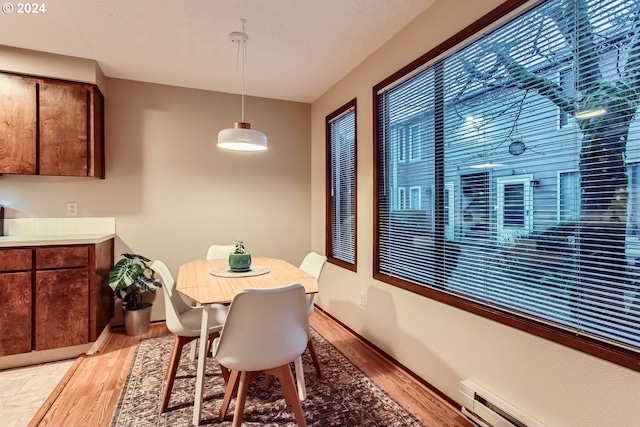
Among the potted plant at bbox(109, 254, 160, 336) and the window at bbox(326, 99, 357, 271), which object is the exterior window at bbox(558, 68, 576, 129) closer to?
the window at bbox(326, 99, 357, 271)

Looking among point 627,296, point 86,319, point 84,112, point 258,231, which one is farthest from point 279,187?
point 627,296

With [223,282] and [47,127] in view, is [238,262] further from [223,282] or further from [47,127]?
[47,127]

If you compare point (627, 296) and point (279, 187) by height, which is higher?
point (279, 187)

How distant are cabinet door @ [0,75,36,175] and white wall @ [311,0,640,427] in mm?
2618

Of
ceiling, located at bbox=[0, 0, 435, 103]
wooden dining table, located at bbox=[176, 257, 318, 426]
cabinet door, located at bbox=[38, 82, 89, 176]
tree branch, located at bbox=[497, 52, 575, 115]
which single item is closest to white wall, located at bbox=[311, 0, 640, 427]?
ceiling, located at bbox=[0, 0, 435, 103]

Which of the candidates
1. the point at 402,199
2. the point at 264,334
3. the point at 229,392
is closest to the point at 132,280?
the point at 229,392

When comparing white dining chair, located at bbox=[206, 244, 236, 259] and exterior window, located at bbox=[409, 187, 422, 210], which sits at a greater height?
exterior window, located at bbox=[409, 187, 422, 210]

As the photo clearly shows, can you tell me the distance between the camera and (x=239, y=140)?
206 cm

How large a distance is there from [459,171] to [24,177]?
3562 millimetres

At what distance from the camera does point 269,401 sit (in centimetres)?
192

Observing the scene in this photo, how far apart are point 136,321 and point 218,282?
1.62 metres

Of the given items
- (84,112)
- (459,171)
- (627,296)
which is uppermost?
(84,112)

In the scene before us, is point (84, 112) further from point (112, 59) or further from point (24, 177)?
point (24, 177)

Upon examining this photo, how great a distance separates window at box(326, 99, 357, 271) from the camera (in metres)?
3.11
